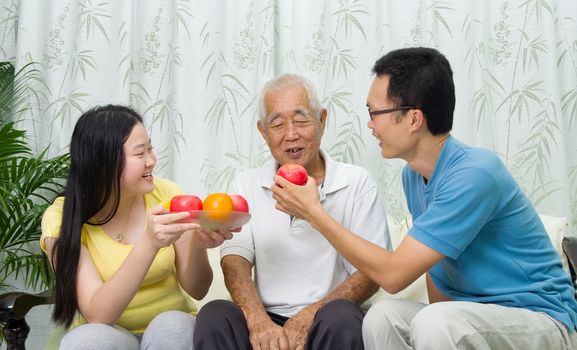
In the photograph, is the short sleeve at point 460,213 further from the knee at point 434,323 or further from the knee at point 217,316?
the knee at point 217,316

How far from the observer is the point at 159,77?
280cm

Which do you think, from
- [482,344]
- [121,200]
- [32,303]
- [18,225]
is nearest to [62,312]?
[32,303]

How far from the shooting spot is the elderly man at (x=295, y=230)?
6.86 ft

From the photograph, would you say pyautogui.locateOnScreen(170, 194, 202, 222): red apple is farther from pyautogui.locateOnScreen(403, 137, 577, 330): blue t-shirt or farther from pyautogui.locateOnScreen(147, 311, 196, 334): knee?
pyautogui.locateOnScreen(403, 137, 577, 330): blue t-shirt

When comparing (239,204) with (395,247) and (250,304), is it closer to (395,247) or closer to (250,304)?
(250,304)

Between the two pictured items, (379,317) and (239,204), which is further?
(239,204)

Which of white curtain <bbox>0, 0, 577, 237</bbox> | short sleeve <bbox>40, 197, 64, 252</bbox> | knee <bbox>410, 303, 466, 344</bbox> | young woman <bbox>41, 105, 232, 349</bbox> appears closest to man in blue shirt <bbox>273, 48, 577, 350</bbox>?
knee <bbox>410, 303, 466, 344</bbox>

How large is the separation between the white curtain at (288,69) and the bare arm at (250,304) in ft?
2.23

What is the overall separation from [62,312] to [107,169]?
41 centimetres

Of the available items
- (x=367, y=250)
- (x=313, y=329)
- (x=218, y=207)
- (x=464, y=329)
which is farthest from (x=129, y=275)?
(x=464, y=329)

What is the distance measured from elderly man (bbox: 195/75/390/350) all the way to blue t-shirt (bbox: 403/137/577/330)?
0.35m

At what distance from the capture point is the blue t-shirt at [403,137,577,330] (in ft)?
5.55

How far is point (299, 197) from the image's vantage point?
1.82 meters

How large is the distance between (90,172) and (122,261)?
271mm
